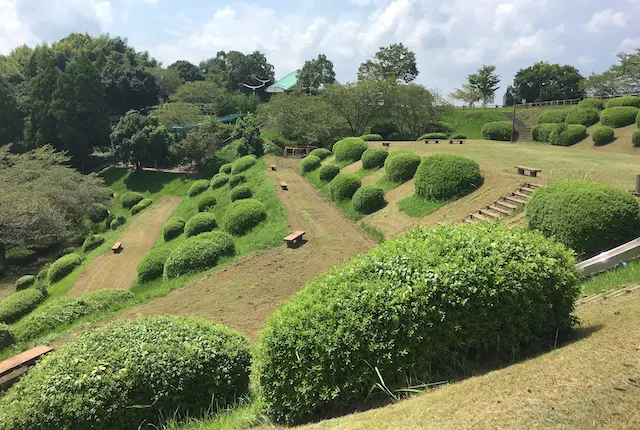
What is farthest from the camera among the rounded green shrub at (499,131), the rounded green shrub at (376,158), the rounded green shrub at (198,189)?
the rounded green shrub at (499,131)

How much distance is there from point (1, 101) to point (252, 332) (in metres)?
49.9

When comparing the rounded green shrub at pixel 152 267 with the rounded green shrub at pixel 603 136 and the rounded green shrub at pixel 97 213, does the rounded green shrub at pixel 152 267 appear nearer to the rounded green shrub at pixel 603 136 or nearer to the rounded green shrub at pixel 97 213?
the rounded green shrub at pixel 97 213

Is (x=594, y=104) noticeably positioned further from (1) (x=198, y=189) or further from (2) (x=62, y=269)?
(2) (x=62, y=269)

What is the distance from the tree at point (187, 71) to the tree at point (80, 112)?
40880 millimetres

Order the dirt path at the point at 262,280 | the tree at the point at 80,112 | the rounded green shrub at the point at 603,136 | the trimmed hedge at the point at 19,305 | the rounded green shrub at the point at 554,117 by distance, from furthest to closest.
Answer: the tree at the point at 80,112, the rounded green shrub at the point at 554,117, the rounded green shrub at the point at 603,136, the trimmed hedge at the point at 19,305, the dirt path at the point at 262,280

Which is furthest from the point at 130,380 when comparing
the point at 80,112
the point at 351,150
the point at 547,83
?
the point at 547,83

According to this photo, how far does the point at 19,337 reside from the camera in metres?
Result: 11.6

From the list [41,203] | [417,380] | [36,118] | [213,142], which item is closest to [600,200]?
[417,380]

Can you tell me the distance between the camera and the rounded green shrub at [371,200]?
16.7 meters

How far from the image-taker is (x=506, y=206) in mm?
12273

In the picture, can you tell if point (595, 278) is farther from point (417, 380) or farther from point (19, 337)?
point (19, 337)

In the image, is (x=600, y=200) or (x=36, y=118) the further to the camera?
(x=36, y=118)

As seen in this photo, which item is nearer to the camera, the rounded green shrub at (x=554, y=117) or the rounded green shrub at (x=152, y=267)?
the rounded green shrub at (x=152, y=267)

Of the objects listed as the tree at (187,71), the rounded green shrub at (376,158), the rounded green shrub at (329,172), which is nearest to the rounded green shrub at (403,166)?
the rounded green shrub at (376,158)
